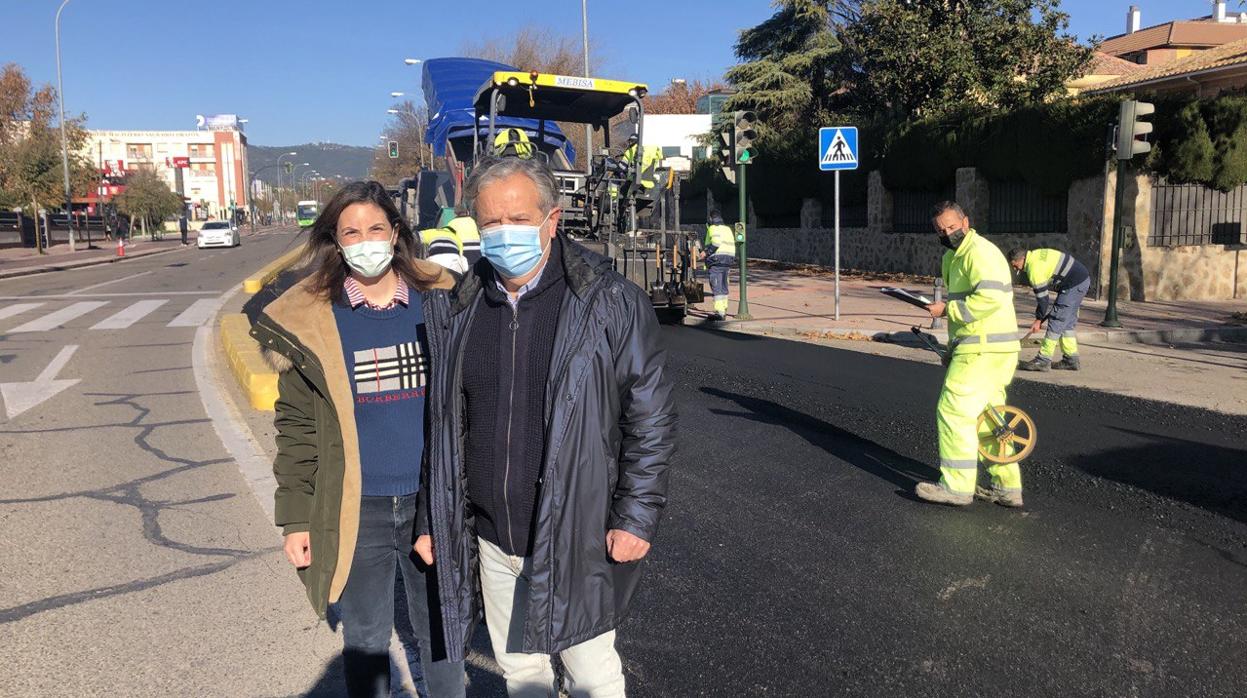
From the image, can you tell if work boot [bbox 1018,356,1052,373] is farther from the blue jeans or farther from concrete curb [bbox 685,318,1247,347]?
the blue jeans

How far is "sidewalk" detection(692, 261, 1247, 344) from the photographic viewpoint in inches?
493

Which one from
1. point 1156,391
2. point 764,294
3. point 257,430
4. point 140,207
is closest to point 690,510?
point 257,430

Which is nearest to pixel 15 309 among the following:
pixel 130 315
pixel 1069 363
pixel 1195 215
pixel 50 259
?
pixel 130 315

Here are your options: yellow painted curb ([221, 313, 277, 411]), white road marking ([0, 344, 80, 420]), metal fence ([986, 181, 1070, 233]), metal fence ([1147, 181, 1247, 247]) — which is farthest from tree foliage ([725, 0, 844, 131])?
white road marking ([0, 344, 80, 420])

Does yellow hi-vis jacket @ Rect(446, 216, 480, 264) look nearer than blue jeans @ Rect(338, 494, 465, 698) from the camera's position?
No

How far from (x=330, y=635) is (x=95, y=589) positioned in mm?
1274

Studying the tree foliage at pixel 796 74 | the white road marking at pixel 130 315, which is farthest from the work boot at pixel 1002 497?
the tree foliage at pixel 796 74

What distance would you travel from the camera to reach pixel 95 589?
14.2 ft

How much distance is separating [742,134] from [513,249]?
12354mm

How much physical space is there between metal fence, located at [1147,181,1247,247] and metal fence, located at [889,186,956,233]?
5346mm

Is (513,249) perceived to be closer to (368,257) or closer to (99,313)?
(368,257)

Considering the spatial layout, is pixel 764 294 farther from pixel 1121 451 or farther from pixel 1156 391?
pixel 1121 451

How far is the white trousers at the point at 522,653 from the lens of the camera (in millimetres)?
2592

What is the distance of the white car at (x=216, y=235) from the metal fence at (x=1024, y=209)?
37.8 meters
